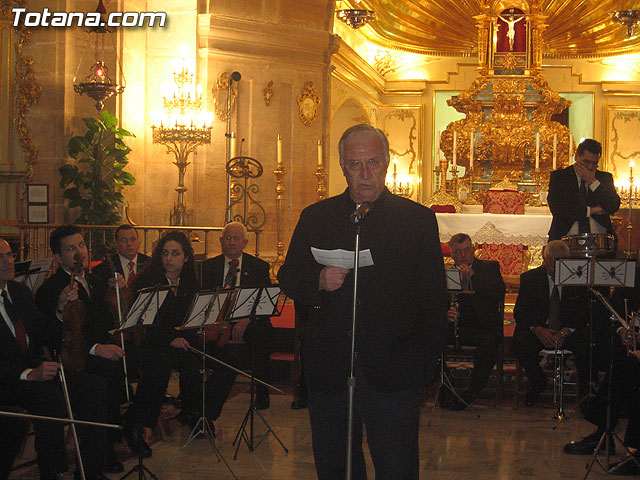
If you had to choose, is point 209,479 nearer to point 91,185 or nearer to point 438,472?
point 438,472

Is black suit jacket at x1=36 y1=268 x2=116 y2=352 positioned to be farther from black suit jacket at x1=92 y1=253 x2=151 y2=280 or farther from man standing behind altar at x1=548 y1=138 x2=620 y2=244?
man standing behind altar at x1=548 y1=138 x2=620 y2=244

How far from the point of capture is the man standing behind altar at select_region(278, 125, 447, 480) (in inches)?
118

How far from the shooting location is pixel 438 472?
5039 mm

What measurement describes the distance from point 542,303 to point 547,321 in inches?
6.0

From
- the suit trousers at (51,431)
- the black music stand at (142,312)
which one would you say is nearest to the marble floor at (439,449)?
the suit trousers at (51,431)

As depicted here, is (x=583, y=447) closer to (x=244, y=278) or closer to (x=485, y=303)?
(x=485, y=303)

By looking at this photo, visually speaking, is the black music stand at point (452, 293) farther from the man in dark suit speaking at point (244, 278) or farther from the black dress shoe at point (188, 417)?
the black dress shoe at point (188, 417)

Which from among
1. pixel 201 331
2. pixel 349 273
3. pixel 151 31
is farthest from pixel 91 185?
pixel 349 273

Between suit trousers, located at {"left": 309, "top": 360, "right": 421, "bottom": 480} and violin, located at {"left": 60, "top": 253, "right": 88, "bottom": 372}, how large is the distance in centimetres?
207

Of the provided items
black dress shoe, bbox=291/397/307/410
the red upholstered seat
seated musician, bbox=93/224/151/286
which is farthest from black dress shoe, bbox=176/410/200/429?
the red upholstered seat

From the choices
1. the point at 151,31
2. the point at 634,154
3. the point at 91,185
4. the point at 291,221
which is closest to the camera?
the point at 91,185

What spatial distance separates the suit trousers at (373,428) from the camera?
301cm

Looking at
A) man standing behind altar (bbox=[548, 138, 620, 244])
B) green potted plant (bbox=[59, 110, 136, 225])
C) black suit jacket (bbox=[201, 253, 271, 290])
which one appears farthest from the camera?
green potted plant (bbox=[59, 110, 136, 225])

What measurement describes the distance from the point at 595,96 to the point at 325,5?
23.3 feet
